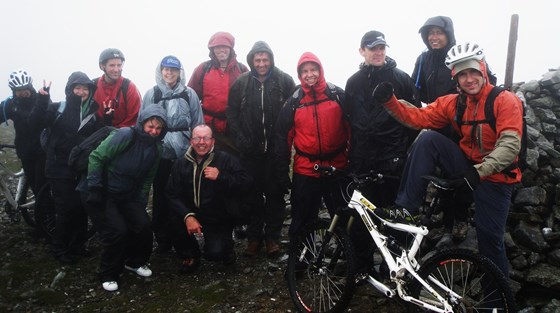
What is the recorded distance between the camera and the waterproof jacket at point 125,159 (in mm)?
6551

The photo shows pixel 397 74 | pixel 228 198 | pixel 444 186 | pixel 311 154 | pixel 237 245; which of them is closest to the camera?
pixel 444 186

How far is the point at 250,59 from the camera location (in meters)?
7.49

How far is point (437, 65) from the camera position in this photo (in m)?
6.66

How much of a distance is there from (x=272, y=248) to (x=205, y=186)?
1959 mm

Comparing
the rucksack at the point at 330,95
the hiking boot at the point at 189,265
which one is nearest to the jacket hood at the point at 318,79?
the rucksack at the point at 330,95

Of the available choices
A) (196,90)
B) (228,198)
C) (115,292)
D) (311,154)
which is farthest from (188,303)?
(196,90)

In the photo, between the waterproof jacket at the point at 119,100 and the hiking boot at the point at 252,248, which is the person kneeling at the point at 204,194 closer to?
the hiking boot at the point at 252,248

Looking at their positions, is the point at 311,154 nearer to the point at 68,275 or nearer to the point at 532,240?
the point at 532,240

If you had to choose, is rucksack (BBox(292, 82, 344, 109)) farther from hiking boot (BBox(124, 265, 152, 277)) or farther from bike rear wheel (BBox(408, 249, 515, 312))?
hiking boot (BBox(124, 265, 152, 277))

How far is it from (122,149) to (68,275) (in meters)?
2.88

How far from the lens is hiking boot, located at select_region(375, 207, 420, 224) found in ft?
16.3

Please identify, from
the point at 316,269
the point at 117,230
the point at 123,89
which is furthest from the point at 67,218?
the point at 316,269

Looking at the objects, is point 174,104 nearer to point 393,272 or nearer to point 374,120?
point 374,120

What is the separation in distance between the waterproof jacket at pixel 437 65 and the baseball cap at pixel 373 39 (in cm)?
128
